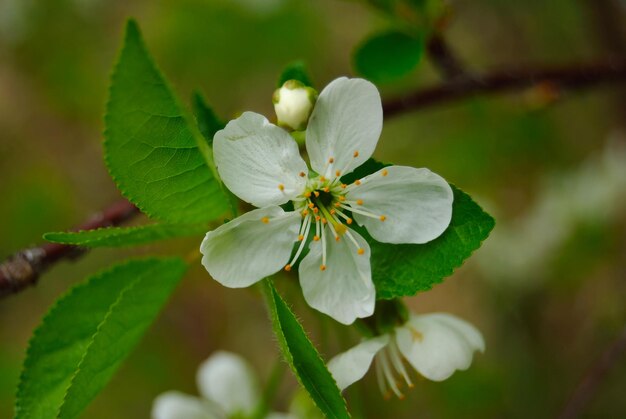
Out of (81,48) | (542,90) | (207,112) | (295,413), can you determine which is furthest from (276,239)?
(81,48)

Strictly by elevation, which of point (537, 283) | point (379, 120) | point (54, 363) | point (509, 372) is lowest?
point (509, 372)

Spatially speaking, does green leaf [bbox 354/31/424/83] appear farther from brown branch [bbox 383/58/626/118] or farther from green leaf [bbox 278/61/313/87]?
green leaf [bbox 278/61/313/87]

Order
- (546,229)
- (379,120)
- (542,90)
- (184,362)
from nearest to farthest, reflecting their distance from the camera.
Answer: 1. (379,120)
2. (542,90)
3. (546,229)
4. (184,362)

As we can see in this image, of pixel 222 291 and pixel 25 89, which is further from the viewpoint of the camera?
pixel 25 89

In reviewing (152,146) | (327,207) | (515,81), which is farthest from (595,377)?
(152,146)

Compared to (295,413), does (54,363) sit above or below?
above

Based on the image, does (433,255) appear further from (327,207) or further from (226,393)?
(226,393)

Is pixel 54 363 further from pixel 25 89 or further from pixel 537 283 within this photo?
pixel 25 89

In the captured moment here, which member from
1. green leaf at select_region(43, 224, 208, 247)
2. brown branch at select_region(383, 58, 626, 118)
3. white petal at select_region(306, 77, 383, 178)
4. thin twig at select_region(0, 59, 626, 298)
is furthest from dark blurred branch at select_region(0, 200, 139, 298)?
brown branch at select_region(383, 58, 626, 118)
